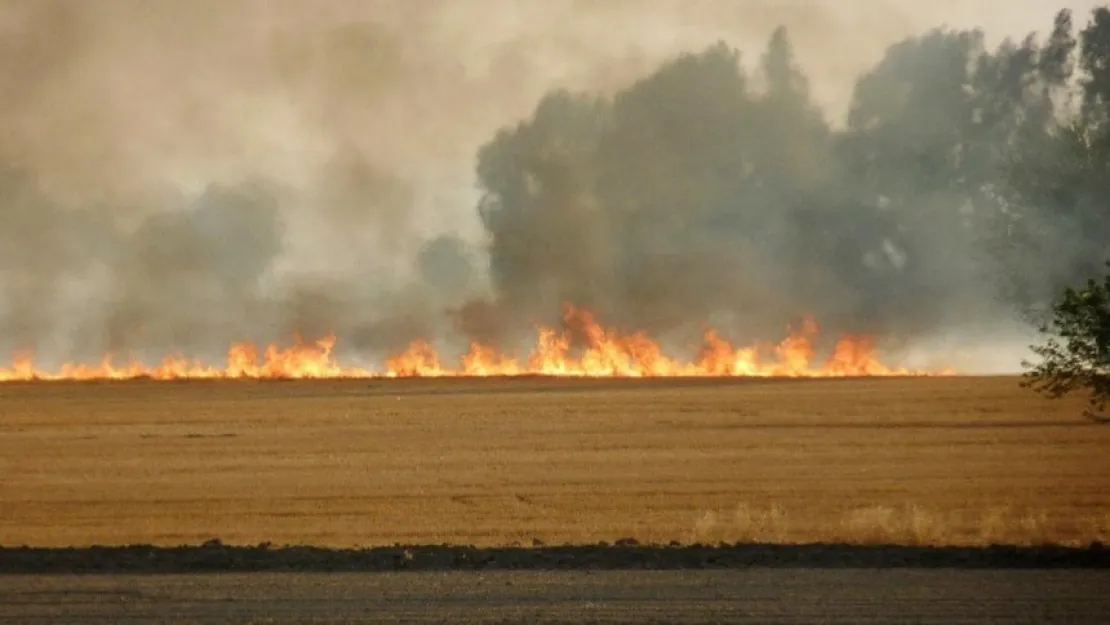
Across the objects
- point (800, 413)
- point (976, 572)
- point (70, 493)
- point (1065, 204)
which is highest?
point (1065, 204)

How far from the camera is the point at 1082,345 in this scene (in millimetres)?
22625

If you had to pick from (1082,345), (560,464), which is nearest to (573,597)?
(1082,345)

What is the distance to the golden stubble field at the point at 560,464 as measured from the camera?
2858cm

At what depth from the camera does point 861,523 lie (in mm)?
26469

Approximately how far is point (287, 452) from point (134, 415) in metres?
14.7

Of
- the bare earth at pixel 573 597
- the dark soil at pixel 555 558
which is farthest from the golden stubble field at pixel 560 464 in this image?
the bare earth at pixel 573 597

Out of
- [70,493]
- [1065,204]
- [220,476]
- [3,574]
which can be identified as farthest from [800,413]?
[3,574]

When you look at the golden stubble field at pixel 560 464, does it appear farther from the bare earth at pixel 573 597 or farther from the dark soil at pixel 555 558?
the bare earth at pixel 573 597

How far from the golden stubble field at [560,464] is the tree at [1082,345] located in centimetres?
250

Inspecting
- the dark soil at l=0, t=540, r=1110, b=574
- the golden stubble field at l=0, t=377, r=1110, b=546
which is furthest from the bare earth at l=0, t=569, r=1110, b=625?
the golden stubble field at l=0, t=377, r=1110, b=546

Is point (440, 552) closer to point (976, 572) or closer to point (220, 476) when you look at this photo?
point (976, 572)

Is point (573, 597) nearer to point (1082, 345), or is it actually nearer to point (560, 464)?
point (1082, 345)

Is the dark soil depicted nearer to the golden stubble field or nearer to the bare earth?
the bare earth

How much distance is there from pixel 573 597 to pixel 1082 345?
355 inches
